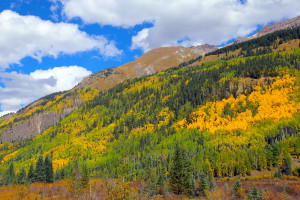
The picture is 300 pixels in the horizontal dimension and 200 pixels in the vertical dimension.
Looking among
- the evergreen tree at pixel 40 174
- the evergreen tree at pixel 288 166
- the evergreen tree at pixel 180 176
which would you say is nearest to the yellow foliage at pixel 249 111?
the evergreen tree at pixel 288 166

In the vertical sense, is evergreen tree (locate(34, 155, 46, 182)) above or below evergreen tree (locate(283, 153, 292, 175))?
above

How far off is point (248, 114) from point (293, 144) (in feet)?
132

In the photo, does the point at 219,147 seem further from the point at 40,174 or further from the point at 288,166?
the point at 40,174

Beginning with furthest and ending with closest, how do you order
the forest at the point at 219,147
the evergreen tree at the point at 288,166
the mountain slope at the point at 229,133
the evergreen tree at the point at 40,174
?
the mountain slope at the point at 229,133
the evergreen tree at the point at 288,166
the evergreen tree at the point at 40,174
the forest at the point at 219,147

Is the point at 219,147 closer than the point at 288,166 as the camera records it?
No

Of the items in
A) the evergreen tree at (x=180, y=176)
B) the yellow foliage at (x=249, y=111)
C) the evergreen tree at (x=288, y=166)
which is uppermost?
the yellow foliage at (x=249, y=111)

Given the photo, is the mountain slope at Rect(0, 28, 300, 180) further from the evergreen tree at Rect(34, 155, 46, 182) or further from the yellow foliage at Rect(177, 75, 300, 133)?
the evergreen tree at Rect(34, 155, 46, 182)

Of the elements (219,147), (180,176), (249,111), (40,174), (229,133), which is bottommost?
(180,176)

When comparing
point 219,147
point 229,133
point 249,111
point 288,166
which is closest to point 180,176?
point 288,166

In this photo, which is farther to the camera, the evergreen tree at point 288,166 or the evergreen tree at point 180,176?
A: the evergreen tree at point 288,166

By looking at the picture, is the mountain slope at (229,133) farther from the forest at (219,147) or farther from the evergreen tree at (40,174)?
the evergreen tree at (40,174)

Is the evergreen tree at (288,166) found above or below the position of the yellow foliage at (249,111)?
below

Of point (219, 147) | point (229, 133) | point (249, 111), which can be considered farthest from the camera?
point (249, 111)

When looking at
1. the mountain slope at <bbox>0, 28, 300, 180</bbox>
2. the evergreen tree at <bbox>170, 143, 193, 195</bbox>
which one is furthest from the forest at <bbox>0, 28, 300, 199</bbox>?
the mountain slope at <bbox>0, 28, 300, 180</bbox>
